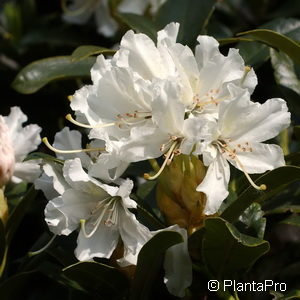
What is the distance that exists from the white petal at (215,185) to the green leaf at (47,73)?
48 cm

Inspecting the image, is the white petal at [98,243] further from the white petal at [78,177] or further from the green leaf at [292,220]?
the green leaf at [292,220]

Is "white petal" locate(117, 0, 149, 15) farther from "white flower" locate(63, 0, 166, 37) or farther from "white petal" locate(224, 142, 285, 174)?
"white petal" locate(224, 142, 285, 174)

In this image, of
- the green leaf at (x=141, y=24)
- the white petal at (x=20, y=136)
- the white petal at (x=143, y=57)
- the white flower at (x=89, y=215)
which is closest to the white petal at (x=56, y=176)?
the white flower at (x=89, y=215)

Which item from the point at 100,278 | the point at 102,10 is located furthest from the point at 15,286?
the point at 102,10

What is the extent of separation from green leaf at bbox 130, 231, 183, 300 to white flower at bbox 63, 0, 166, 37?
3.19 ft

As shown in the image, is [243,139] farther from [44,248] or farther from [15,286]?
[15,286]

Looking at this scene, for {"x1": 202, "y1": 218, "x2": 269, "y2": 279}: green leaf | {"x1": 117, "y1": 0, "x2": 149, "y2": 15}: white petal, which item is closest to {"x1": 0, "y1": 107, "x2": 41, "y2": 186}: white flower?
{"x1": 202, "y1": 218, "x2": 269, "y2": 279}: green leaf

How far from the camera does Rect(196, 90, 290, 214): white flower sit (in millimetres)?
1174

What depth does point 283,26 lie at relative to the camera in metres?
1.63

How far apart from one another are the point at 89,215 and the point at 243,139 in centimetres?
28

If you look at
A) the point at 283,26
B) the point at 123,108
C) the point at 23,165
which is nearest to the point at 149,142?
the point at 123,108

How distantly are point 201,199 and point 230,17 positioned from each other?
1191mm

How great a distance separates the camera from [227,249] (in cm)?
124

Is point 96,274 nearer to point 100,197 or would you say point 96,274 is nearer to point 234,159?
point 100,197
